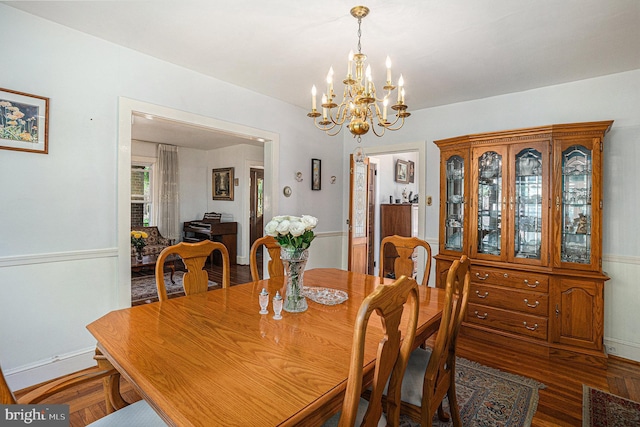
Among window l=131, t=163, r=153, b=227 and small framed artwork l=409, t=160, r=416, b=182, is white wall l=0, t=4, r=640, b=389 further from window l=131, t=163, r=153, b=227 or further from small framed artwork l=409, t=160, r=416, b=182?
window l=131, t=163, r=153, b=227

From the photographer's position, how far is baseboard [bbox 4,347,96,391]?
219cm

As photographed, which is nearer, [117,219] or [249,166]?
[117,219]

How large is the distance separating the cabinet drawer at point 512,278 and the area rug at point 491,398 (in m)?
0.86

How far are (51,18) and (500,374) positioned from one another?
4.16m

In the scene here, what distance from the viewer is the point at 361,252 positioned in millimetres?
4891

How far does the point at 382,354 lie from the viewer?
Result: 1.00m

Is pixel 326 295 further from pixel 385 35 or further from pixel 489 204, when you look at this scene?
pixel 489 204

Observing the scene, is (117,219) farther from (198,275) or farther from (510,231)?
(510,231)

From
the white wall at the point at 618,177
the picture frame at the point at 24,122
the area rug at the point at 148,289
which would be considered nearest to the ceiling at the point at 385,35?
the white wall at the point at 618,177

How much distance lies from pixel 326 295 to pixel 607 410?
6.48ft

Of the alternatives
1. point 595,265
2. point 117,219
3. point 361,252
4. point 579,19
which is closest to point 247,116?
point 117,219

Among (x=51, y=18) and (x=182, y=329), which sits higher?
(x=51, y=18)

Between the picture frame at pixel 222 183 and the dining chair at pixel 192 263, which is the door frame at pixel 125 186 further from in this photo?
the picture frame at pixel 222 183

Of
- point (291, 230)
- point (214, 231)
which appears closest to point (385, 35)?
point (291, 230)
